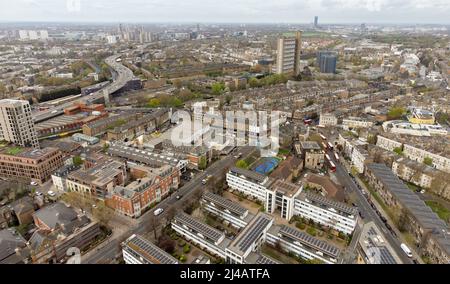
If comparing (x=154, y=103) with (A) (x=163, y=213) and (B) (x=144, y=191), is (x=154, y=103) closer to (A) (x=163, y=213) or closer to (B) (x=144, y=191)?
(B) (x=144, y=191)

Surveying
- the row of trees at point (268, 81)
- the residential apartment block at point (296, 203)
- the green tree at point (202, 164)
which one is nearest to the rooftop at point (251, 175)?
the residential apartment block at point (296, 203)

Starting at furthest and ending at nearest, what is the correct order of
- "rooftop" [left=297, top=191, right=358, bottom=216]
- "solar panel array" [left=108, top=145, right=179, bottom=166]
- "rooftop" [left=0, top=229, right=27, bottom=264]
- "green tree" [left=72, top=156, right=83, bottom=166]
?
"green tree" [left=72, top=156, right=83, bottom=166], "solar panel array" [left=108, top=145, right=179, bottom=166], "rooftop" [left=297, top=191, right=358, bottom=216], "rooftop" [left=0, top=229, right=27, bottom=264]

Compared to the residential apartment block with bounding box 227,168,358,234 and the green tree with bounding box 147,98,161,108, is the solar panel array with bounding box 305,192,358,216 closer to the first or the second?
the residential apartment block with bounding box 227,168,358,234

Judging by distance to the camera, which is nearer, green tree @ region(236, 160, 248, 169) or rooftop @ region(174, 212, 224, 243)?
rooftop @ region(174, 212, 224, 243)

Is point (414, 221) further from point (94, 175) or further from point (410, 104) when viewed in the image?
point (410, 104)

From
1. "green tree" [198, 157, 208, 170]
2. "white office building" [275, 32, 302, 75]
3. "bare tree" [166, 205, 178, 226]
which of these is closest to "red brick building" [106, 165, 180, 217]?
"bare tree" [166, 205, 178, 226]

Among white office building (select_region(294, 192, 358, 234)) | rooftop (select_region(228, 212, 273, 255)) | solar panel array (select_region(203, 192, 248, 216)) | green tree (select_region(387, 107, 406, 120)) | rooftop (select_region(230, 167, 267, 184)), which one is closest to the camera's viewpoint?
rooftop (select_region(228, 212, 273, 255))

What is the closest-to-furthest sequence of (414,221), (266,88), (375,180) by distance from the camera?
(414,221) → (375,180) → (266,88)
